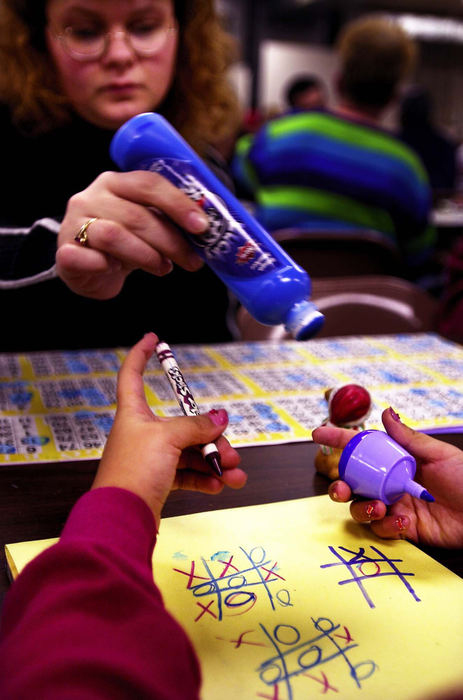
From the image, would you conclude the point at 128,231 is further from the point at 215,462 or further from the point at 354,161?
the point at 354,161

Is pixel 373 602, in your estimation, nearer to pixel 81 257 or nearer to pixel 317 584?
pixel 317 584

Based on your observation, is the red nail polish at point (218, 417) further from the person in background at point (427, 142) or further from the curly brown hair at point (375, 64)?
the person in background at point (427, 142)

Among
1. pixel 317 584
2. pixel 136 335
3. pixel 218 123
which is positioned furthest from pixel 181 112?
pixel 317 584

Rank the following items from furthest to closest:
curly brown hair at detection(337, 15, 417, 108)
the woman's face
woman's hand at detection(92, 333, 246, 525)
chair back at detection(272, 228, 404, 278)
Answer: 1. curly brown hair at detection(337, 15, 417, 108)
2. chair back at detection(272, 228, 404, 278)
3. the woman's face
4. woman's hand at detection(92, 333, 246, 525)

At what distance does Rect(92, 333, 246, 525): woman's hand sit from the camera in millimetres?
435

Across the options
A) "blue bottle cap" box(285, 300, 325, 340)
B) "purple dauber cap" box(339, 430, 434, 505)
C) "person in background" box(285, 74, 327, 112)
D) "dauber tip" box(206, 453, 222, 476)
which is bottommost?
"person in background" box(285, 74, 327, 112)

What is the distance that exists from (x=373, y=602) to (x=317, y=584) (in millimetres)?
41

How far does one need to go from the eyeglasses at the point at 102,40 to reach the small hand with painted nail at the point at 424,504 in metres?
0.72

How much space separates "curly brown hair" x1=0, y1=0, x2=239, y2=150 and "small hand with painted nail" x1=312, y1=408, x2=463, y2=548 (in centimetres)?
90

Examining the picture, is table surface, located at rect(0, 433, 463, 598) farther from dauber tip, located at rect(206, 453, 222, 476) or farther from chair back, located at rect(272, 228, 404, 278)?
chair back, located at rect(272, 228, 404, 278)

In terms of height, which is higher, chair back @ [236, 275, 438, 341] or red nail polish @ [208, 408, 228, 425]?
red nail polish @ [208, 408, 228, 425]

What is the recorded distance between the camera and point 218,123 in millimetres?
1392

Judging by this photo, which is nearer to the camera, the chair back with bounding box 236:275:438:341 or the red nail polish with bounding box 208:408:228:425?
the red nail polish with bounding box 208:408:228:425

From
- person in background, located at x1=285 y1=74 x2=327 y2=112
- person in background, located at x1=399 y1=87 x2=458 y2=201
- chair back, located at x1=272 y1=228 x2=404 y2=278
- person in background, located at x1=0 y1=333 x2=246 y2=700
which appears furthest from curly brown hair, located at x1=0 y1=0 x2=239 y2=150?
person in background, located at x1=285 y1=74 x2=327 y2=112
